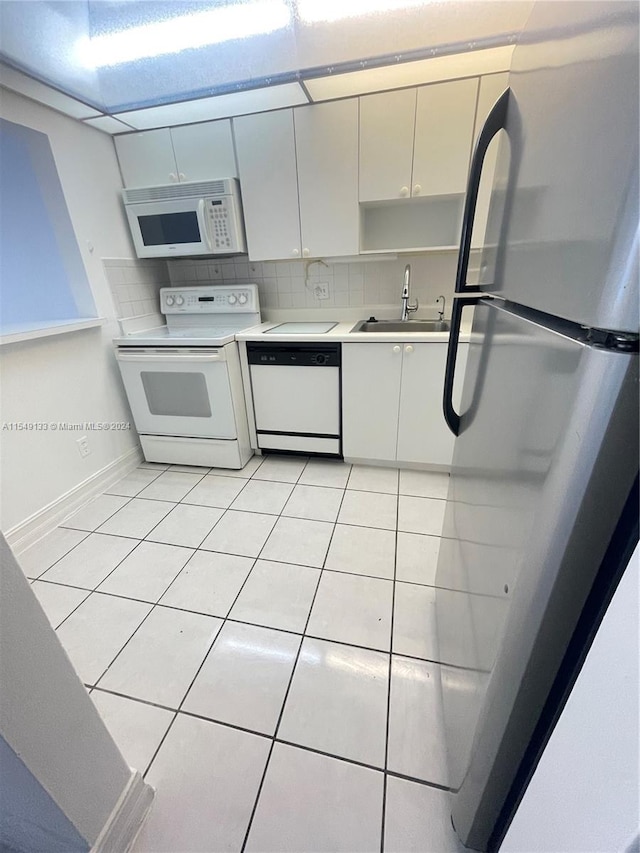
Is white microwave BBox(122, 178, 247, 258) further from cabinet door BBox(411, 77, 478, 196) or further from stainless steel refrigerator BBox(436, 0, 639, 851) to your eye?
stainless steel refrigerator BBox(436, 0, 639, 851)

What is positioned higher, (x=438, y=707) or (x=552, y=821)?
(x=552, y=821)

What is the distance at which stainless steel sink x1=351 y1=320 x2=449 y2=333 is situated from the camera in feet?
7.65

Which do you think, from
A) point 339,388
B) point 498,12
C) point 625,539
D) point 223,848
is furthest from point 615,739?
point 498,12

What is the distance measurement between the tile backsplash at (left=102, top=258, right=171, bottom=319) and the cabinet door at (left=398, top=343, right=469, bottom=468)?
190cm

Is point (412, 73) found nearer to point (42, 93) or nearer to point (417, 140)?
point (417, 140)

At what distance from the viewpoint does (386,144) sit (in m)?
1.90

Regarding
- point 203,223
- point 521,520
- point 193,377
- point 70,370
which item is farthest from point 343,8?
point 70,370

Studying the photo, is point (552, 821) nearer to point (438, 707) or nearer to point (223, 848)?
point (438, 707)

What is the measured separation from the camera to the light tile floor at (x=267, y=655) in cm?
90

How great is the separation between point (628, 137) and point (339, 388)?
6.14ft

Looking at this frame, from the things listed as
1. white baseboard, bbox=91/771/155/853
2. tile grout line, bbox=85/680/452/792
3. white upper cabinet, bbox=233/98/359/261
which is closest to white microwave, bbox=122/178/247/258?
white upper cabinet, bbox=233/98/359/261

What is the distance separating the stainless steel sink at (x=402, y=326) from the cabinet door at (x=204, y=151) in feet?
3.98

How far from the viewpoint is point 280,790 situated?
93 centimetres

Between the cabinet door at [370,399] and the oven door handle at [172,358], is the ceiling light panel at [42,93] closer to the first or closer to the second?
the oven door handle at [172,358]
